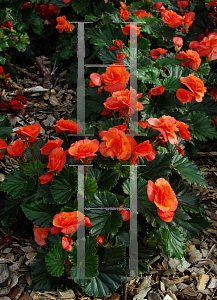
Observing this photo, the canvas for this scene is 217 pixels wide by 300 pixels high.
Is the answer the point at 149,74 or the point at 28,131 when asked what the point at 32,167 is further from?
the point at 149,74

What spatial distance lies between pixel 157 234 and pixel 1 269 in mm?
841

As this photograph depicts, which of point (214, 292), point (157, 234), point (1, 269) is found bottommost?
point (214, 292)

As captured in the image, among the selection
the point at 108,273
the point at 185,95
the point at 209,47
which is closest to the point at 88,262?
the point at 108,273

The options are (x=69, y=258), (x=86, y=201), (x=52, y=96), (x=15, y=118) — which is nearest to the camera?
(x=69, y=258)

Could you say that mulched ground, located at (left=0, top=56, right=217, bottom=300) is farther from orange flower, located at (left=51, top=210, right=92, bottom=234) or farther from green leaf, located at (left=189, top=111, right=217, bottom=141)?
orange flower, located at (left=51, top=210, right=92, bottom=234)

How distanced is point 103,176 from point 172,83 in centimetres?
90

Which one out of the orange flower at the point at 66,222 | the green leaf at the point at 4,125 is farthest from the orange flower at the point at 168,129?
the green leaf at the point at 4,125

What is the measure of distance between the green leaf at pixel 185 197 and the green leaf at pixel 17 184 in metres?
0.79

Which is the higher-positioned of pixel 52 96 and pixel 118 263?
pixel 52 96

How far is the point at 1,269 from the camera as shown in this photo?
1429 millimetres

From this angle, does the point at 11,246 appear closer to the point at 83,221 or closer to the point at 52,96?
the point at 83,221

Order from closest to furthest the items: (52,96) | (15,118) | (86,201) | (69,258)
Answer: (69,258) → (86,201) → (15,118) → (52,96)

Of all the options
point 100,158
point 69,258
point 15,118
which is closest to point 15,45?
point 15,118

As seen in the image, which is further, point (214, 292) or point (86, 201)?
point (214, 292)
